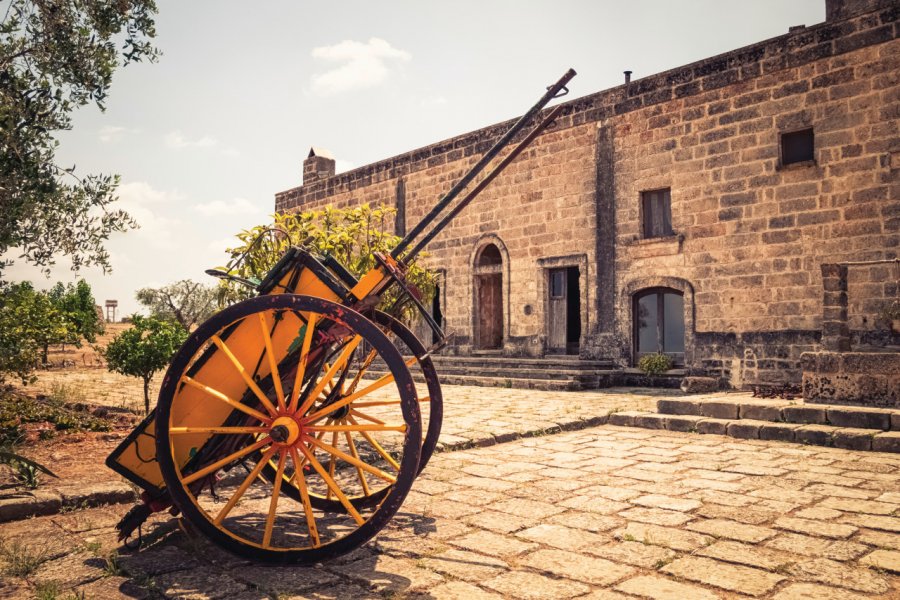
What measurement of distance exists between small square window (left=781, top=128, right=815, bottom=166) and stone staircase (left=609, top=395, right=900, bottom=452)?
17.3 feet

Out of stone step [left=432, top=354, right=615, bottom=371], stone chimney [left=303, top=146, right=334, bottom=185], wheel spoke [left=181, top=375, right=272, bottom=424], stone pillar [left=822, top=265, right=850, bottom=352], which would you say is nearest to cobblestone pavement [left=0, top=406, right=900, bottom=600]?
wheel spoke [left=181, top=375, right=272, bottom=424]

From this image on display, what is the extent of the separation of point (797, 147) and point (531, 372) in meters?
6.45

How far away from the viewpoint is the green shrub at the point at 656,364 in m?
12.7

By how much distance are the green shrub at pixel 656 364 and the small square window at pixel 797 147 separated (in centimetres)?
412

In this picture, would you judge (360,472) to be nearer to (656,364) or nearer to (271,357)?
(271,357)

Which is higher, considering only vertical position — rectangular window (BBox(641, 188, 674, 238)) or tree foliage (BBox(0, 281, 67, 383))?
rectangular window (BBox(641, 188, 674, 238))

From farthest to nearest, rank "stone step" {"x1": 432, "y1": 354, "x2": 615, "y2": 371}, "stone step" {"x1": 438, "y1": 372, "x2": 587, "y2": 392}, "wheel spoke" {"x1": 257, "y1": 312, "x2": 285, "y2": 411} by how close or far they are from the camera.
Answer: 1. "stone step" {"x1": 432, "y1": 354, "x2": 615, "y2": 371}
2. "stone step" {"x1": 438, "y1": 372, "x2": 587, "y2": 392}
3. "wheel spoke" {"x1": 257, "y1": 312, "x2": 285, "y2": 411}

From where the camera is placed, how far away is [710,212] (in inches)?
487

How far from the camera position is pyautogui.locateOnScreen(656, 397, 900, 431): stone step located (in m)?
6.87

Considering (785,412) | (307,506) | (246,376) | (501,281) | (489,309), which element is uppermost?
(501,281)

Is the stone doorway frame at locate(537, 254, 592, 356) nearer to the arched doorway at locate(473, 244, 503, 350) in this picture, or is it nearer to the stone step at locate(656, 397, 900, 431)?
the arched doorway at locate(473, 244, 503, 350)

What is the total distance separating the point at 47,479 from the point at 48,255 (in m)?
1.91

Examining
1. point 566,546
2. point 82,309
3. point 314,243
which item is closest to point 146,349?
point 314,243

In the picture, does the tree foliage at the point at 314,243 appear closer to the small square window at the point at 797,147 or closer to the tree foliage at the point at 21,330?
the tree foliage at the point at 21,330
